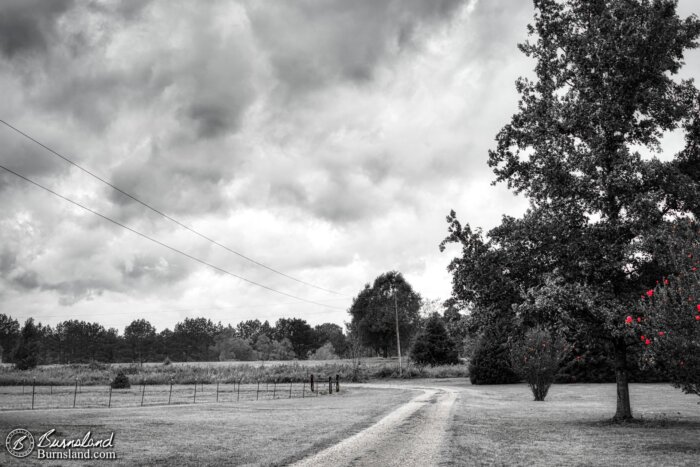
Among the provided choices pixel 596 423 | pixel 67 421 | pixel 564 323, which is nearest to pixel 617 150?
pixel 564 323

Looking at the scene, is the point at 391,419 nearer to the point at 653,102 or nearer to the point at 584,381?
the point at 653,102

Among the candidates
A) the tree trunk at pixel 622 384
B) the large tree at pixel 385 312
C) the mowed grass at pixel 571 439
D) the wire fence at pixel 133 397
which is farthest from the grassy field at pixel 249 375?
the tree trunk at pixel 622 384

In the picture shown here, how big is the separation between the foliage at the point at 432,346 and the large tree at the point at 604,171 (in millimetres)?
54018

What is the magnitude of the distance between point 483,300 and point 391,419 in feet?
19.8

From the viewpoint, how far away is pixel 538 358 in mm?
29812

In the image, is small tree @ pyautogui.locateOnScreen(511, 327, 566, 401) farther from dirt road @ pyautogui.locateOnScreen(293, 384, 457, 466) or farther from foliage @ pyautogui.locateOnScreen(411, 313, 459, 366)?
foliage @ pyautogui.locateOnScreen(411, 313, 459, 366)

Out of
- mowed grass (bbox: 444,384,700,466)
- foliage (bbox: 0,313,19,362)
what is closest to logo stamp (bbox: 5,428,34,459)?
mowed grass (bbox: 444,384,700,466)

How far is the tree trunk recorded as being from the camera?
57.0 ft

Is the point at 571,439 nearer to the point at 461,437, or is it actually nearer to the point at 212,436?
the point at 461,437

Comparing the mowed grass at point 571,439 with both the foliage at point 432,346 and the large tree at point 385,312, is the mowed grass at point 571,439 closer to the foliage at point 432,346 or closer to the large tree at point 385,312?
the foliage at point 432,346

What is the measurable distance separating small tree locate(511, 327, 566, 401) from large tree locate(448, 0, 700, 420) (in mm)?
11954

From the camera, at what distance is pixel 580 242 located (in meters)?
16.5

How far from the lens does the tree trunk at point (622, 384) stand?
17375 millimetres

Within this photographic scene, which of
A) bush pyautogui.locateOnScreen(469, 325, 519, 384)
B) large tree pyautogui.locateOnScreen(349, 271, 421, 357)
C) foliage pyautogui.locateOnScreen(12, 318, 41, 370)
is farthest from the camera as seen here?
large tree pyautogui.locateOnScreen(349, 271, 421, 357)
